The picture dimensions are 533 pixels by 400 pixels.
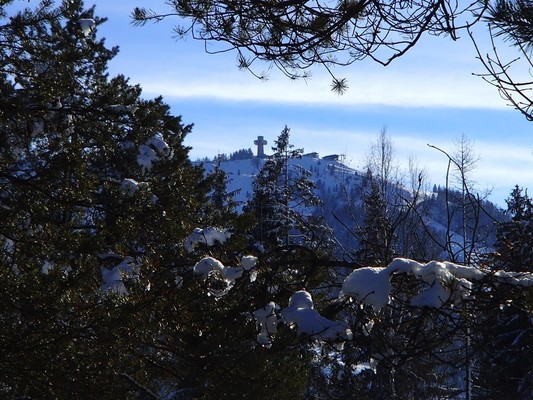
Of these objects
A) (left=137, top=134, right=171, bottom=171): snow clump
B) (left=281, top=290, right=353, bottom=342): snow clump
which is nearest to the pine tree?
(left=281, top=290, right=353, bottom=342): snow clump

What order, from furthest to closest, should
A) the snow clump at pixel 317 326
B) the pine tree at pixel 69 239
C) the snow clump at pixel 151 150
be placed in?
the snow clump at pixel 151 150 < the pine tree at pixel 69 239 < the snow clump at pixel 317 326

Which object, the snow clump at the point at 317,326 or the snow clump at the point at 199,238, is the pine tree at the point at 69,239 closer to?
the snow clump at the point at 199,238

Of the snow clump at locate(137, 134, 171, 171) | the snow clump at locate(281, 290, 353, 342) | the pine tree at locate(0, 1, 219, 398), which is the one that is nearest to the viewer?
the snow clump at locate(281, 290, 353, 342)

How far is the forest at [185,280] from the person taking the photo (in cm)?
352

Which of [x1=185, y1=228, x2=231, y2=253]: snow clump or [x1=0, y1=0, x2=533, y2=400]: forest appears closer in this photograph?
[x1=0, y1=0, x2=533, y2=400]: forest

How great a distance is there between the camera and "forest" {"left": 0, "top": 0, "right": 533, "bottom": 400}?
3.52 metres

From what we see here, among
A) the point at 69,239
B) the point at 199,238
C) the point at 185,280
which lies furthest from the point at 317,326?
the point at 69,239

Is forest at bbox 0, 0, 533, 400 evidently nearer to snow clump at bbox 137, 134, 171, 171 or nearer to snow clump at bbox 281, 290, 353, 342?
snow clump at bbox 281, 290, 353, 342

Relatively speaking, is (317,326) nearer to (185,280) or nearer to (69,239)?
(185,280)

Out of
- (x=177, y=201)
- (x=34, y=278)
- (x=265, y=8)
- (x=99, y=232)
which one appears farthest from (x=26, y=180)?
(x=265, y=8)

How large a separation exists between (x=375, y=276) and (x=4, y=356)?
324 centimetres

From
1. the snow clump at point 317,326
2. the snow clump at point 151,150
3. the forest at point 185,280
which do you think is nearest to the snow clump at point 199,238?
the forest at point 185,280

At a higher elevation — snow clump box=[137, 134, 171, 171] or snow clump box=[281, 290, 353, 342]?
snow clump box=[137, 134, 171, 171]

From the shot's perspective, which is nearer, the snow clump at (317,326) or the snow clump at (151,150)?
the snow clump at (317,326)
